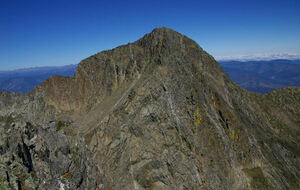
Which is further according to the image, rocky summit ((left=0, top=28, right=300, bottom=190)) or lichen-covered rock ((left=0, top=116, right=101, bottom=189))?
rocky summit ((left=0, top=28, right=300, bottom=190))

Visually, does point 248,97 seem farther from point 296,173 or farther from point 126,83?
point 126,83

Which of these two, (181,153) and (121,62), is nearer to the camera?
(181,153)

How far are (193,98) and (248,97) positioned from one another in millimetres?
32498

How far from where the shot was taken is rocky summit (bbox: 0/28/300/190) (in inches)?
520

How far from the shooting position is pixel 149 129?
31.5 m

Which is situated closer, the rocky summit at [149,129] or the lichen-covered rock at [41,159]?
the lichen-covered rock at [41,159]

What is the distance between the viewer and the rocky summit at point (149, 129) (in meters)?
13.2

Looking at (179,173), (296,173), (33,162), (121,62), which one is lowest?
(296,173)

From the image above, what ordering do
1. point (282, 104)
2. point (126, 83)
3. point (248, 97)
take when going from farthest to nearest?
point (282, 104) < point (248, 97) < point (126, 83)

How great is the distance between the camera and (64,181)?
40.9 ft

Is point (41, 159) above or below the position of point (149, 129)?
above

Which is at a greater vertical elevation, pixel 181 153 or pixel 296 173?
pixel 181 153

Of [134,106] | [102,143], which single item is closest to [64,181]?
[102,143]

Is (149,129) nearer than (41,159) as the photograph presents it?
No
